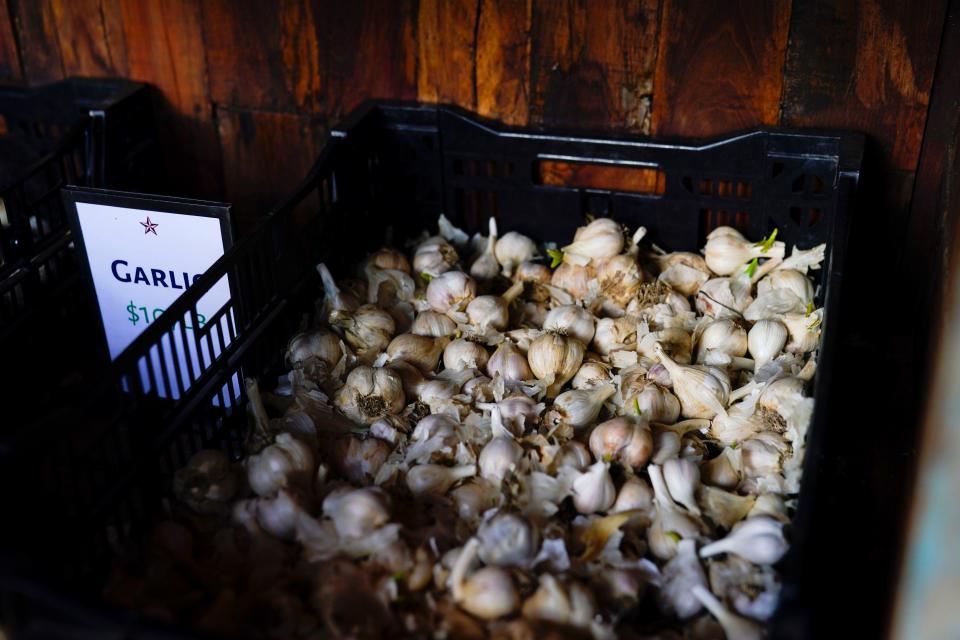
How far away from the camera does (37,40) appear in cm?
192

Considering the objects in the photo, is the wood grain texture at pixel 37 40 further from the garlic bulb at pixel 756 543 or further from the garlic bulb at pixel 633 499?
the garlic bulb at pixel 756 543

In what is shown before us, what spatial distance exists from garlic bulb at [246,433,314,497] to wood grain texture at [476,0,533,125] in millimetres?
774

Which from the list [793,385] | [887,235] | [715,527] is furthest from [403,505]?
[887,235]

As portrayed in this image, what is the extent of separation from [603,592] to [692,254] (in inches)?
29.0

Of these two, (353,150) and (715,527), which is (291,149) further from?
(715,527)

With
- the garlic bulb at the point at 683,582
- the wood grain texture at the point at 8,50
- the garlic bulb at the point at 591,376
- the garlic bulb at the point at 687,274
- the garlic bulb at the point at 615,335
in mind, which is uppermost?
the wood grain texture at the point at 8,50

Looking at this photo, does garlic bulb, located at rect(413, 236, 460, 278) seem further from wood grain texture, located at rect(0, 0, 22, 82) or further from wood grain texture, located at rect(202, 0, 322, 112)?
wood grain texture, located at rect(0, 0, 22, 82)

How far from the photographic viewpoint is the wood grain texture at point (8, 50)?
75.3 inches

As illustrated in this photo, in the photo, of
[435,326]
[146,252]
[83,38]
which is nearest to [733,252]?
[435,326]

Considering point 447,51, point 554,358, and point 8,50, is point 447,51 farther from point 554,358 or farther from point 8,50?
point 8,50

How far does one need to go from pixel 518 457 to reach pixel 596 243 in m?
0.52

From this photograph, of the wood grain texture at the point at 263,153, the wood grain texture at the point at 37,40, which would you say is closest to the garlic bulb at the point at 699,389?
the wood grain texture at the point at 263,153

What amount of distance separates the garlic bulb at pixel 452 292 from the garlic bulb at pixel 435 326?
0.02 metres

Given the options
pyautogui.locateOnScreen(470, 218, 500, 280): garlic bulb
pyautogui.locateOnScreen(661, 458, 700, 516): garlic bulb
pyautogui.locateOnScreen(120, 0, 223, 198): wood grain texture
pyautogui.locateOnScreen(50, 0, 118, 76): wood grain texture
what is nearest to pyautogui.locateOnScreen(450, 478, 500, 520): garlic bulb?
pyautogui.locateOnScreen(661, 458, 700, 516): garlic bulb
